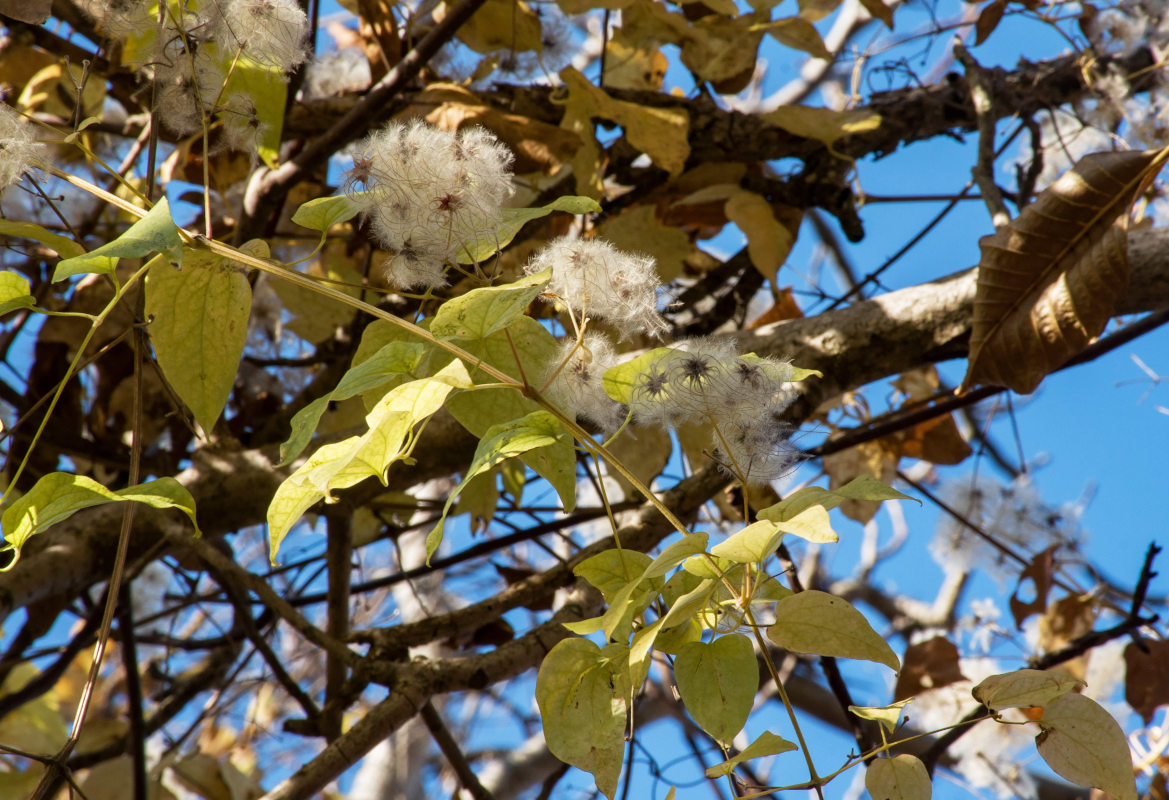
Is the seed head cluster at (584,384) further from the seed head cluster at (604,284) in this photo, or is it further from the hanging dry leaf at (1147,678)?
the hanging dry leaf at (1147,678)

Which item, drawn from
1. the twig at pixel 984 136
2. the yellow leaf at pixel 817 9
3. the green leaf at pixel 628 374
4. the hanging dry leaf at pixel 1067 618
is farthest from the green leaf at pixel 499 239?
the hanging dry leaf at pixel 1067 618

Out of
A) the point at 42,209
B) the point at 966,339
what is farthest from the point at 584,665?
the point at 42,209

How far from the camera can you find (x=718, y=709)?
0.49 metres

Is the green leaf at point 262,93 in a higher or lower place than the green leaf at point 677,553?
higher

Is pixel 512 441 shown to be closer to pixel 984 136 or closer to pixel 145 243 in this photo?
pixel 145 243

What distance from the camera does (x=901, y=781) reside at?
1.61 feet

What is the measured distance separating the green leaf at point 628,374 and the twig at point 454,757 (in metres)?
0.54

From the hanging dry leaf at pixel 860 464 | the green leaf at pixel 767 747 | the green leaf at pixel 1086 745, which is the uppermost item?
the hanging dry leaf at pixel 860 464

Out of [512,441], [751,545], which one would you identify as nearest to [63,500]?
[512,441]

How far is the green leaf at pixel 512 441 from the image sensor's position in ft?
1.41

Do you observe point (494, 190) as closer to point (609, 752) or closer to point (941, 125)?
point (609, 752)

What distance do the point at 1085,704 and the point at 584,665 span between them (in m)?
0.28

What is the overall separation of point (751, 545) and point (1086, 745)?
250mm

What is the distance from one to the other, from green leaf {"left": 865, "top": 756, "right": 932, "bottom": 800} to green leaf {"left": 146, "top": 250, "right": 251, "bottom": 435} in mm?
475
